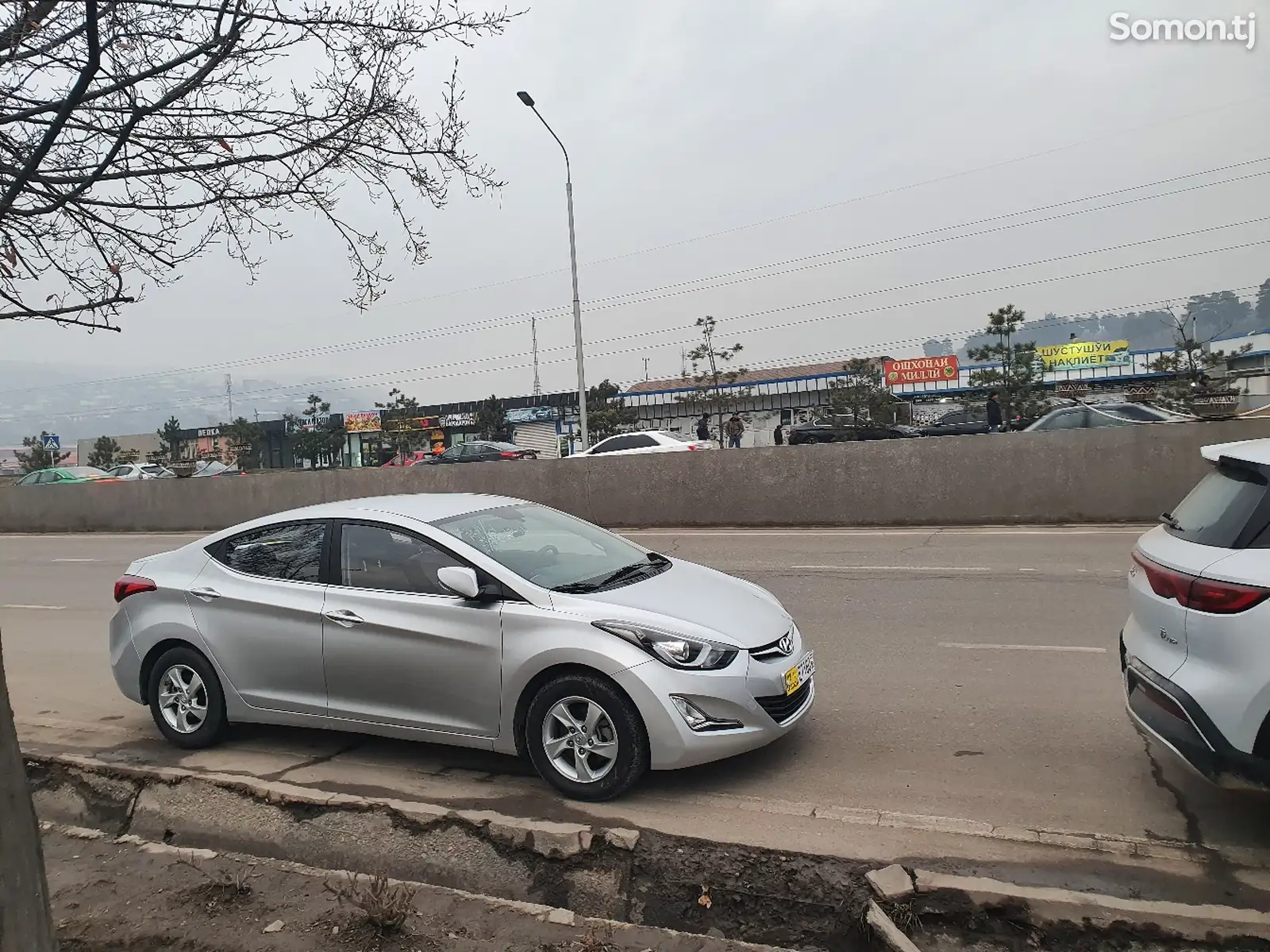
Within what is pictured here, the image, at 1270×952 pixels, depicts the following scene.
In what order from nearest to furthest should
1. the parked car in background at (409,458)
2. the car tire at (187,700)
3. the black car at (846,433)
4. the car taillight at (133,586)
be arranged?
1. the car tire at (187,700)
2. the car taillight at (133,586)
3. the black car at (846,433)
4. the parked car in background at (409,458)

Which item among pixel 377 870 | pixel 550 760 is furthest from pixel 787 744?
pixel 377 870

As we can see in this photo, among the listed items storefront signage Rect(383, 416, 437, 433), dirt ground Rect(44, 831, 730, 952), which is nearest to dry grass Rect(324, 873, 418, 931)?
dirt ground Rect(44, 831, 730, 952)

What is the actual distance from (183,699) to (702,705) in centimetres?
339

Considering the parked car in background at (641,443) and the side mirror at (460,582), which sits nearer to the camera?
the side mirror at (460,582)

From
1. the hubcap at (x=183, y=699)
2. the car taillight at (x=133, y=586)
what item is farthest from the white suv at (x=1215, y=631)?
Result: the car taillight at (x=133, y=586)

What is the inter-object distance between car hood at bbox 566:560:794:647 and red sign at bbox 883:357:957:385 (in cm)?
5825

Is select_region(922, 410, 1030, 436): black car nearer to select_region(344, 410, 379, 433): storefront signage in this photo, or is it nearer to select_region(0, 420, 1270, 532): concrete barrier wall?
select_region(0, 420, 1270, 532): concrete barrier wall

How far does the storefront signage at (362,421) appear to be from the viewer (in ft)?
242

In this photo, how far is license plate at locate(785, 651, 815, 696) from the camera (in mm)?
4836

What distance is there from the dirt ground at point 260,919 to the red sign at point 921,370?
198ft

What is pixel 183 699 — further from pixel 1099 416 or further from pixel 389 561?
pixel 1099 416

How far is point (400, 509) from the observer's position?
5.70 m

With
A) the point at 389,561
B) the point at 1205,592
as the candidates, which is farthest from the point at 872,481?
the point at 1205,592

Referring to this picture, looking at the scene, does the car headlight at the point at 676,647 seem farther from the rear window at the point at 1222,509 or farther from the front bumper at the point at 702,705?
the rear window at the point at 1222,509
